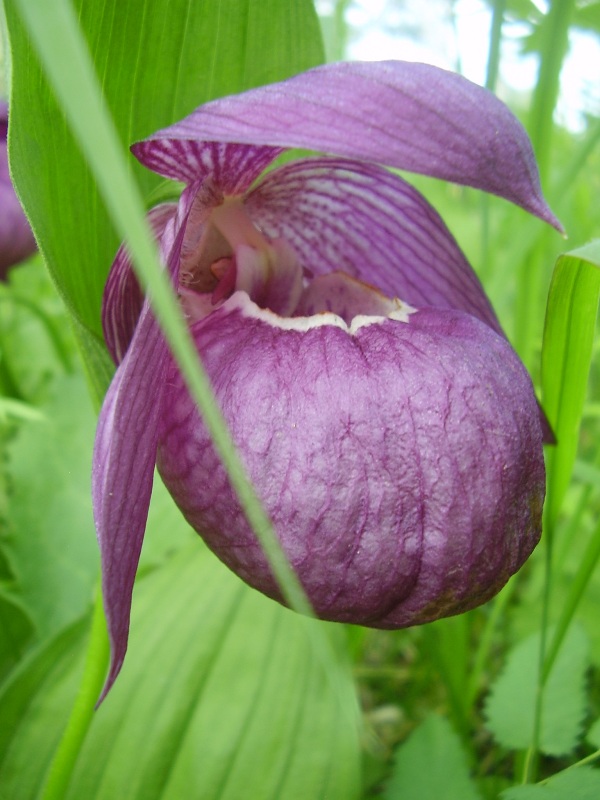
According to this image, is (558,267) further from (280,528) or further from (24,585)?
(24,585)

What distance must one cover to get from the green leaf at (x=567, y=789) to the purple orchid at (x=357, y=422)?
152 mm

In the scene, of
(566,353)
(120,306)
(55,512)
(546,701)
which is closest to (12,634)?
(55,512)

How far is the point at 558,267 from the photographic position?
66cm

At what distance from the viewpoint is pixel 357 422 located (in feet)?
2.02

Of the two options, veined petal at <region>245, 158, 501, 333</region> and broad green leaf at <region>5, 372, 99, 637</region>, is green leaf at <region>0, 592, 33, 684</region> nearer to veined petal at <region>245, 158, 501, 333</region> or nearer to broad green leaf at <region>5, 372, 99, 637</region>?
broad green leaf at <region>5, 372, 99, 637</region>

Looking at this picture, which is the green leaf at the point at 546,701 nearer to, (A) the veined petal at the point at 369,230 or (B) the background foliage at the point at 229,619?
(B) the background foliage at the point at 229,619

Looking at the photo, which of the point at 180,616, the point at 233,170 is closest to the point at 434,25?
the point at 233,170

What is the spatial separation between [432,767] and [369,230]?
62cm

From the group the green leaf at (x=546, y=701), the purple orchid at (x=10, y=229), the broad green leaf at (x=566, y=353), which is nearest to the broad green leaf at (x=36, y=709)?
the green leaf at (x=546, y=701)

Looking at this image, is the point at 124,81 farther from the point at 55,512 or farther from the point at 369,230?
the point at 55,512

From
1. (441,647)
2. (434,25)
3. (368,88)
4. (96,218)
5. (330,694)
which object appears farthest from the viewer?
(434,25)

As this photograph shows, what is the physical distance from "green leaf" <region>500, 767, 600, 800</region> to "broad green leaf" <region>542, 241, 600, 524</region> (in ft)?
0.97

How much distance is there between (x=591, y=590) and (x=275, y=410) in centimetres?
88

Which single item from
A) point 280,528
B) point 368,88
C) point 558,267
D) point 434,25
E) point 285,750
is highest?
point 434,25
